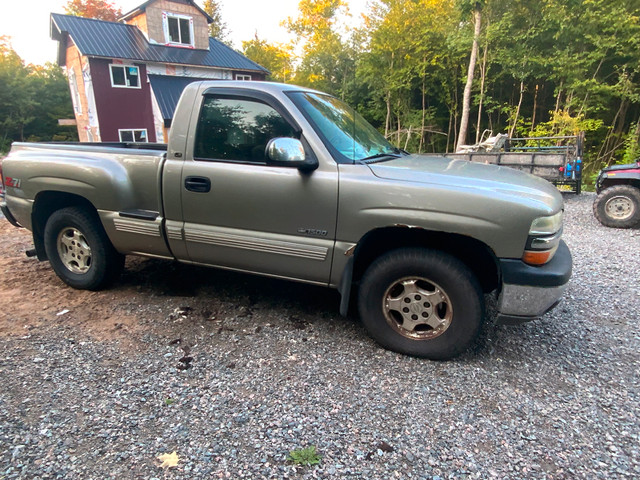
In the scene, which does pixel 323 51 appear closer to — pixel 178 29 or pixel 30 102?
pixel 178 29

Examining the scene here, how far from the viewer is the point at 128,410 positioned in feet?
7.88

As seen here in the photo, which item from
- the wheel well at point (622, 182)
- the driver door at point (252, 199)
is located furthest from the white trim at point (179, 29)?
the driver door at point (252, 199)

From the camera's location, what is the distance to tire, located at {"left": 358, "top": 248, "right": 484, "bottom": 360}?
9.02ft

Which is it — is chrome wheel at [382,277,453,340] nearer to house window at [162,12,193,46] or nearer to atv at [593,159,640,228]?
atv at [593,159,640,228]

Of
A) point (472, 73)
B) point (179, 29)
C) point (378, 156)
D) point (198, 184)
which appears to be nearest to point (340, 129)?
point (378, 156)

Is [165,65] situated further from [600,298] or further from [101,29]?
[600,298]

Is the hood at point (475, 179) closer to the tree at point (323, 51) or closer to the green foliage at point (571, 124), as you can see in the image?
the green foliage at point (571, 124)

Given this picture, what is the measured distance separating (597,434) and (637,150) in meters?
Answer: 16.5

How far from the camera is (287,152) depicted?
2.78m

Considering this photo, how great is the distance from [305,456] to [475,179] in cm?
209

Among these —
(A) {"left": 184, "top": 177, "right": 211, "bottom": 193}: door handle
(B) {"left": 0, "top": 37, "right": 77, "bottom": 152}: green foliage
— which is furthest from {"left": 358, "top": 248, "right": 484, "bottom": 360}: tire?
(B) {"left": 0, "top": 37, "right": 77, "bottom": 152}: green foliage

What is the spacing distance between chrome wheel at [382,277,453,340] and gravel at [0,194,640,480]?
238 millimetres

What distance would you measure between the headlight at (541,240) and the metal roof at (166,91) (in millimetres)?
20556

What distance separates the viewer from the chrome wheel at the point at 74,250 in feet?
12.9
